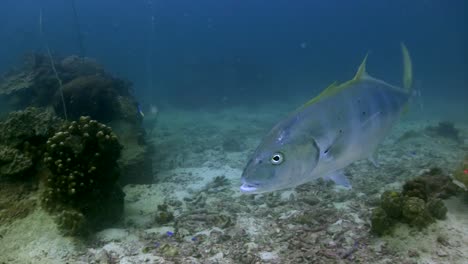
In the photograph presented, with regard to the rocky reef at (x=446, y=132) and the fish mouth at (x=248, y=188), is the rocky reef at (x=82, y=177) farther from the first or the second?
the rocky reef at (x=446, y=132)

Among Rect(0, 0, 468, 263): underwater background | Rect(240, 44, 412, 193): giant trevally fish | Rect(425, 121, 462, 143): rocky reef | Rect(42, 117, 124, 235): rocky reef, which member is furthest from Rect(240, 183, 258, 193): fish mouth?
Rect(425, 121, 462, 143): rocky reef

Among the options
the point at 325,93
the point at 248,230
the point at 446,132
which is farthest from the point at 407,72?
the point at 446,132

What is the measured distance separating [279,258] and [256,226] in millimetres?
1091

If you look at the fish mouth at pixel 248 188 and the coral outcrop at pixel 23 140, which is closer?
the fish mouth at pixel 248 188

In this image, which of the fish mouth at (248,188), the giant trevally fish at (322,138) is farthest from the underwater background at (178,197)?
the fish mouth at (248,188)

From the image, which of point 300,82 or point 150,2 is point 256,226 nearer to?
point 300,82

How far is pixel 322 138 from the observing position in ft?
8.66

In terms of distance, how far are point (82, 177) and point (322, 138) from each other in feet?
13.2

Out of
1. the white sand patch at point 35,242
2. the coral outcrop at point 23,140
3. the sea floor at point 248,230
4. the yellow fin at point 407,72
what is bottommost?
the sea floor at point 248,230

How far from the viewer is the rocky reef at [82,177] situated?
495 cm

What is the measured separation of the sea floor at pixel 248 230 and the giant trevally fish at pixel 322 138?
1.90 meters

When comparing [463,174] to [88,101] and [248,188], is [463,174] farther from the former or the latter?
[88,101]

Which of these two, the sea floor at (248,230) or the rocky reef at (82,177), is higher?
the rocky reef at (82,177)

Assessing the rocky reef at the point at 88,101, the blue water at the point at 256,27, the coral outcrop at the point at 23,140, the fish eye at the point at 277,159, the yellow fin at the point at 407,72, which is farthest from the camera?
the blue water at the point at 256,27
